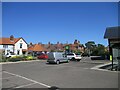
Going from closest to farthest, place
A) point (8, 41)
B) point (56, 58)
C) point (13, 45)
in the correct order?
1. point (56, 58)
2. point (13, 45)
3. point (8, 41)

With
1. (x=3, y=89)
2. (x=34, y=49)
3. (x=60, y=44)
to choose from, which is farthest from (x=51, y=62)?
(x=60, y=44)

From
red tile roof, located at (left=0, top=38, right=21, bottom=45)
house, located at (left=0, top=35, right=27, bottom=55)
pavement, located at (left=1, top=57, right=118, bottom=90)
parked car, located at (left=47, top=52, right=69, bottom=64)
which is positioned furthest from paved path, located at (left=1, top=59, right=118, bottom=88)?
red tile roof, located at (left=0, top=38, right=21, bottom=45)

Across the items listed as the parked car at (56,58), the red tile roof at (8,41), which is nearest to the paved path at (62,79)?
the parked car at (56,58)

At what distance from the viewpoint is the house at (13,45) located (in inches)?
2778

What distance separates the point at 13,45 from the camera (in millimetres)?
72562

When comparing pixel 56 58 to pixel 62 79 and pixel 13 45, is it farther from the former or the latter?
pixel 13 45

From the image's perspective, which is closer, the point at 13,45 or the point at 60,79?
the point at 60,79

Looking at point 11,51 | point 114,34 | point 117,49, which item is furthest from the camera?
point 11,51

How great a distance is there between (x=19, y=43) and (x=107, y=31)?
43184 mm

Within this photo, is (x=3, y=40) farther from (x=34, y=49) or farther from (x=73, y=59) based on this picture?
(x=73, y=59)

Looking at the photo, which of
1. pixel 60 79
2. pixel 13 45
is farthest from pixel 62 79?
pixel 13 45

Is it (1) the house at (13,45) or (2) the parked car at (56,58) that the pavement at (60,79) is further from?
(1) the house at (13,45)

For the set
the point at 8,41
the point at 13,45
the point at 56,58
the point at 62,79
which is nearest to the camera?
the point at 62,79

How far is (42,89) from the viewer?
12.4 meters
